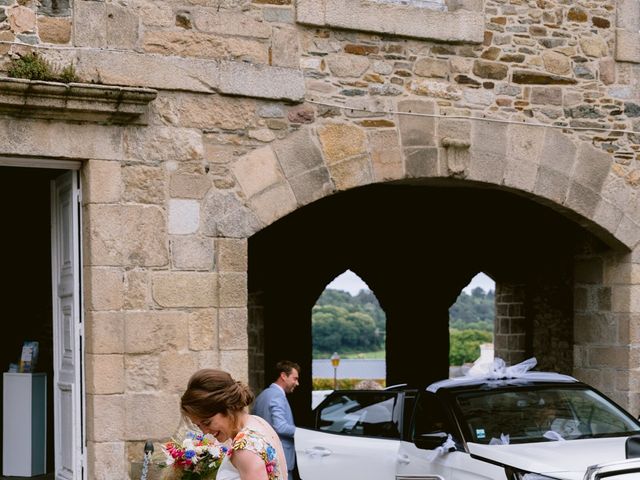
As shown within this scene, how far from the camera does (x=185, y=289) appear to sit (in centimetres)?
809

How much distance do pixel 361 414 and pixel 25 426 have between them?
4.33m

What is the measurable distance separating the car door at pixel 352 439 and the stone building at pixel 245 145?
818mm

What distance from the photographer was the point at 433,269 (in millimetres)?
15906

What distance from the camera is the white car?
20.8 feet

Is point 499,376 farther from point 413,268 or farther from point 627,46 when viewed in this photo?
point 413,268

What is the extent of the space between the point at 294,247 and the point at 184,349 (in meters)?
7.50

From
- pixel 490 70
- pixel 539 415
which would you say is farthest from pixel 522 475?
pixel 490 70

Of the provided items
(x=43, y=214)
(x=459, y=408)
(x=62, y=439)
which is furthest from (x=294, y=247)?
(x=459, y=408)

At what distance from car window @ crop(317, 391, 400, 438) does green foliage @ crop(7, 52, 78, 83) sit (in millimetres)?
3226

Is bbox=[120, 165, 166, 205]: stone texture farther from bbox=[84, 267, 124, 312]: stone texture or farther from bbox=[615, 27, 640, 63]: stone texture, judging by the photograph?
bbox=[615, 27, 640, 63]: stone texture

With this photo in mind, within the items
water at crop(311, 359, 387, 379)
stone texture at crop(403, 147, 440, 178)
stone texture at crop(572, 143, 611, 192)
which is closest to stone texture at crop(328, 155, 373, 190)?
stone texture at crop(403, 147, 440, 178)

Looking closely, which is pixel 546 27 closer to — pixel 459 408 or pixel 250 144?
pixel 250 144

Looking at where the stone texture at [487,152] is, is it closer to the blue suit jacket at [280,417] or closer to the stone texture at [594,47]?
the stone texture at [594,47]

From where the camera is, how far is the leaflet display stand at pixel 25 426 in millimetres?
10336
